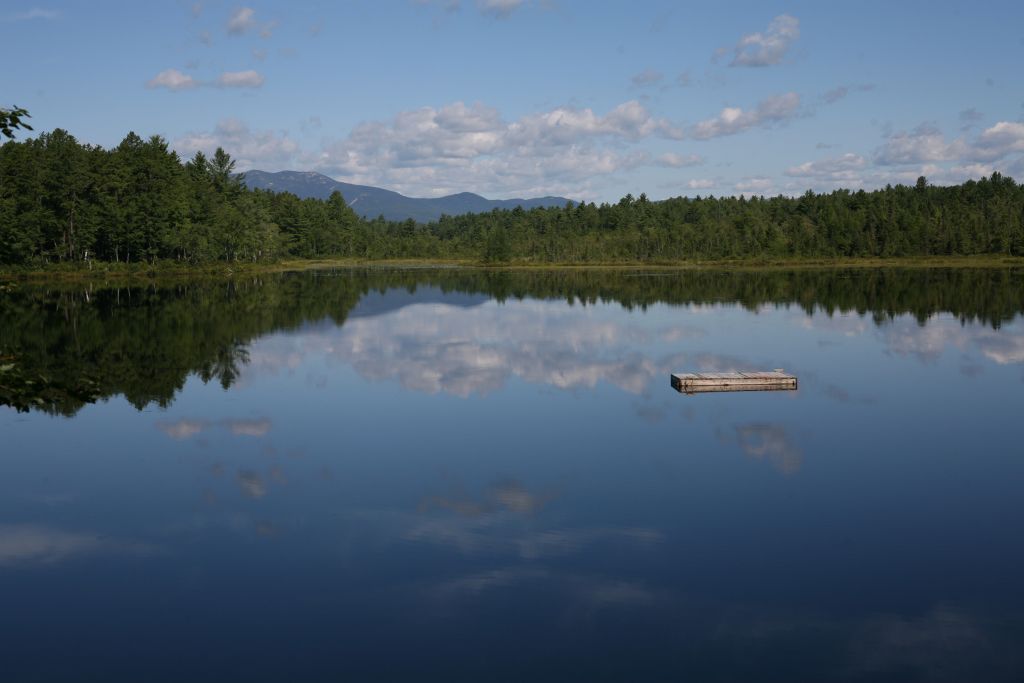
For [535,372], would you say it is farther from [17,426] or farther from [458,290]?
[458,290]

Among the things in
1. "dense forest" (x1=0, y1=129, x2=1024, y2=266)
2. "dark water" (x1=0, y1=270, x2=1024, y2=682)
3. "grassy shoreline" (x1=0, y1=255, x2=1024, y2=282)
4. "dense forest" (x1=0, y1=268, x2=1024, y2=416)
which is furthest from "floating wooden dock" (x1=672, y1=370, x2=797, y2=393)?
"grassy shoreline" (x1=0, y1=255, x2=1024, y2=282)

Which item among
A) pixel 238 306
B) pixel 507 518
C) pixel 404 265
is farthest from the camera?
pixel 404 265

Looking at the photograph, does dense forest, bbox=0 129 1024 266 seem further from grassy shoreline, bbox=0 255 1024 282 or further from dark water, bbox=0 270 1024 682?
dark water, bbox=0 270 1024 682

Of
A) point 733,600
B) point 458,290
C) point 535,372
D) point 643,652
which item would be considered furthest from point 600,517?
point 458,290

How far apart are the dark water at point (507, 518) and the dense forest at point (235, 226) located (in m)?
41.5

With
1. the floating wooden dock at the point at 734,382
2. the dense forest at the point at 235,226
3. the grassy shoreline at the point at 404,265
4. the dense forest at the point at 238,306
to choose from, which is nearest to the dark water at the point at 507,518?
the dense forest at the point at 238,306

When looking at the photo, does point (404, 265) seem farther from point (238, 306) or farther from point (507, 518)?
point (507, 518)

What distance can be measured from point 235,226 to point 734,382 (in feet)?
379

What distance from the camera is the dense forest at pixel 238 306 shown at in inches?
1505

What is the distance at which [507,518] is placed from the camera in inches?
781

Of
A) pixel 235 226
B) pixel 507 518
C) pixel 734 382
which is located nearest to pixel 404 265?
pixel 235 226

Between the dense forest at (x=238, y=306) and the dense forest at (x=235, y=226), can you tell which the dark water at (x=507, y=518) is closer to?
the dense forest at (x=238, y=306)

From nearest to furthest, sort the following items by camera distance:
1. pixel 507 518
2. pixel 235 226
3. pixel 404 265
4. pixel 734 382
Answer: pixel 507 518
pixel 734 382
pixel 235 226
pixel 404 265

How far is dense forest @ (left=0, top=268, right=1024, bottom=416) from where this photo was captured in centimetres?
3822
